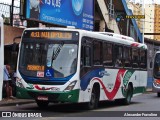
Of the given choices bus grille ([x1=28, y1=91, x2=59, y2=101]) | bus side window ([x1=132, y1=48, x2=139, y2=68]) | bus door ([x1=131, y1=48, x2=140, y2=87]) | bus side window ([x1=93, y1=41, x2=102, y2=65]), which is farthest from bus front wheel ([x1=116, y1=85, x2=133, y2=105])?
bus grille ([x1=28, y1=91, x2=59, y2=101])

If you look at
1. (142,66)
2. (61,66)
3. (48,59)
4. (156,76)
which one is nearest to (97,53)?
(61,66)

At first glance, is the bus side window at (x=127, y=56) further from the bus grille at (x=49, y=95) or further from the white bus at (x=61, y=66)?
the bus grille at (x=49, y=95)

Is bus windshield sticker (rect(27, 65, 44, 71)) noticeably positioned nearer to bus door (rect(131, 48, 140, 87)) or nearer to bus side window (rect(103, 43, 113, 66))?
bus side window (rect(103, 43, 113, 66))

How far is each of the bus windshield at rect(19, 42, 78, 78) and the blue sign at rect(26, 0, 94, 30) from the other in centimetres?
783

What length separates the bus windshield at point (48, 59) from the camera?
52.2ft

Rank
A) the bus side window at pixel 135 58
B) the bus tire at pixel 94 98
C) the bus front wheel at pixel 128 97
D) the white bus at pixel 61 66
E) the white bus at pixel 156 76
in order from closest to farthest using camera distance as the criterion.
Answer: the white bus at pixel 61 66 < the bus tire at pixel 94 98 < the bus front wheel at pixel 128 97 < the bus side window at pixel 135 58 < the white bus at pixel 156 76

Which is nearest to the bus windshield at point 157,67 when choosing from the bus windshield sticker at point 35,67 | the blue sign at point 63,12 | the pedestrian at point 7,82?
the blue sign at point 63,12

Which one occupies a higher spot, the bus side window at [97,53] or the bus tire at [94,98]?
the bus side window at [97,53]

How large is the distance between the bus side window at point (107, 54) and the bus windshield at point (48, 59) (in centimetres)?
258

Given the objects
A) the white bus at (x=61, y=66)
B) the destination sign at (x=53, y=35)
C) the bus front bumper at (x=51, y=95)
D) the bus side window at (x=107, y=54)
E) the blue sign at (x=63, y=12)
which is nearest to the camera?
the bus front bumper at (x=51, y=95)

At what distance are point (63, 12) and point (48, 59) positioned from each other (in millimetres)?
11957

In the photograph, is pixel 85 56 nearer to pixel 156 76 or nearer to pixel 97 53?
pixel 97 53

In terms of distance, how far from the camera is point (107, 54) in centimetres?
1878

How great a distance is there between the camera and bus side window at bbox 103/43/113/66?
730 inches
